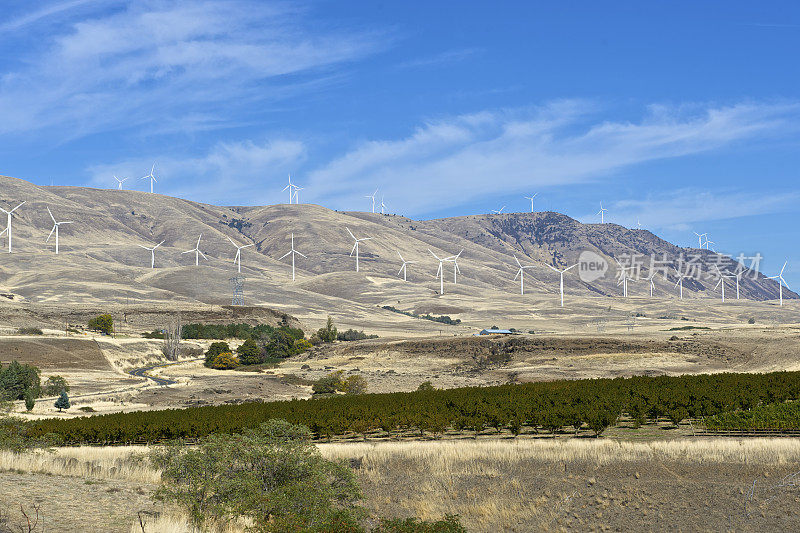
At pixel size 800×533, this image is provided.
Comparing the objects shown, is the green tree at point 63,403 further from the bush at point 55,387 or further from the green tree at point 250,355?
the green tree at point 250,355

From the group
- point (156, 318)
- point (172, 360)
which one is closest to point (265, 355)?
point (172, 360)

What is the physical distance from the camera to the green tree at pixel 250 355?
407 feet

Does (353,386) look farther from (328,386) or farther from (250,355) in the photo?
(250,355)

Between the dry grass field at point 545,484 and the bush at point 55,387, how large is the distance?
54.0m

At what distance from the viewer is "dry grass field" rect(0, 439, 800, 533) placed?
85.0 ft

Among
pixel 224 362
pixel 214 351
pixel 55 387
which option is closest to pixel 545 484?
pixel 55 387

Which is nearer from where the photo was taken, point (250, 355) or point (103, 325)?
point (250, 355)

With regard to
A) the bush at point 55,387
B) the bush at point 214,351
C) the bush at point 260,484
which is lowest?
the bush at point 55,387

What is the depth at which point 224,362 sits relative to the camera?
12012 centimetres

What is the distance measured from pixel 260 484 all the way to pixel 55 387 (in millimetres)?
71014

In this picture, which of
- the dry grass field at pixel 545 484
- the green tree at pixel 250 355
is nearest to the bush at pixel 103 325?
the green tree at pixel 250 355

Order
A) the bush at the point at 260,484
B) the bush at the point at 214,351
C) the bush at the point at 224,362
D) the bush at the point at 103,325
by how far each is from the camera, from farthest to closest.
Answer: the bush at the point at 103,325 < the bush at the point at 214,351 < the bush at the point at 224,362 < the bush at the point at 260,484

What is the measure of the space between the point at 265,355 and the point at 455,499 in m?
98.9

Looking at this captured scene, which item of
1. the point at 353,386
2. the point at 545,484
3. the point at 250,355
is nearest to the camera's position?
the point at 545,484
